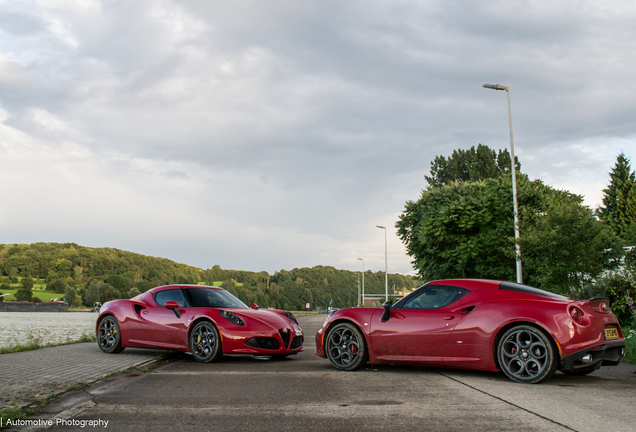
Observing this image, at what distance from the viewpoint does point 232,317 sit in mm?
8375

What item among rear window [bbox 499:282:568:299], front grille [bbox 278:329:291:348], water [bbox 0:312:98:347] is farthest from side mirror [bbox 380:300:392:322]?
water [bbox 0:312:98:347]

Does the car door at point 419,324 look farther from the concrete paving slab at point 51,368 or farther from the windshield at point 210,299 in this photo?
the concrete paving slab at point 51,368

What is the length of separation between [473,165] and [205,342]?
139ft

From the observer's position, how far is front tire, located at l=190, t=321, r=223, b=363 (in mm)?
8141

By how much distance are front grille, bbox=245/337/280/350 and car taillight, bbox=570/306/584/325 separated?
4.66 m

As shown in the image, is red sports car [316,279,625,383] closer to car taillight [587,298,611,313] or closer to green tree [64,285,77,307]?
car taillight [587,298,611,313]

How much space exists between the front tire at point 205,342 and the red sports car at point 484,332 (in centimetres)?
188

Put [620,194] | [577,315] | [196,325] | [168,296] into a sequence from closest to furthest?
[577,315]
[196,325]
[168,296]
[620,194]

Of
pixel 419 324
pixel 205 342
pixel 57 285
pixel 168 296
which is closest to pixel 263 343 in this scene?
pixel 205 342

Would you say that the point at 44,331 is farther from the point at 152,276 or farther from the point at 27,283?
the point at 27,283

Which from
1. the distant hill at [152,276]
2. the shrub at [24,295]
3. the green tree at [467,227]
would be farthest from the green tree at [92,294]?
the green tree at [467,227]

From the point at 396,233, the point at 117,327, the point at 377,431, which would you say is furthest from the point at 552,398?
the point at 396,233

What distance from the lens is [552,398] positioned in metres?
4.91

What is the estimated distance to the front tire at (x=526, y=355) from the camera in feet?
19.0
